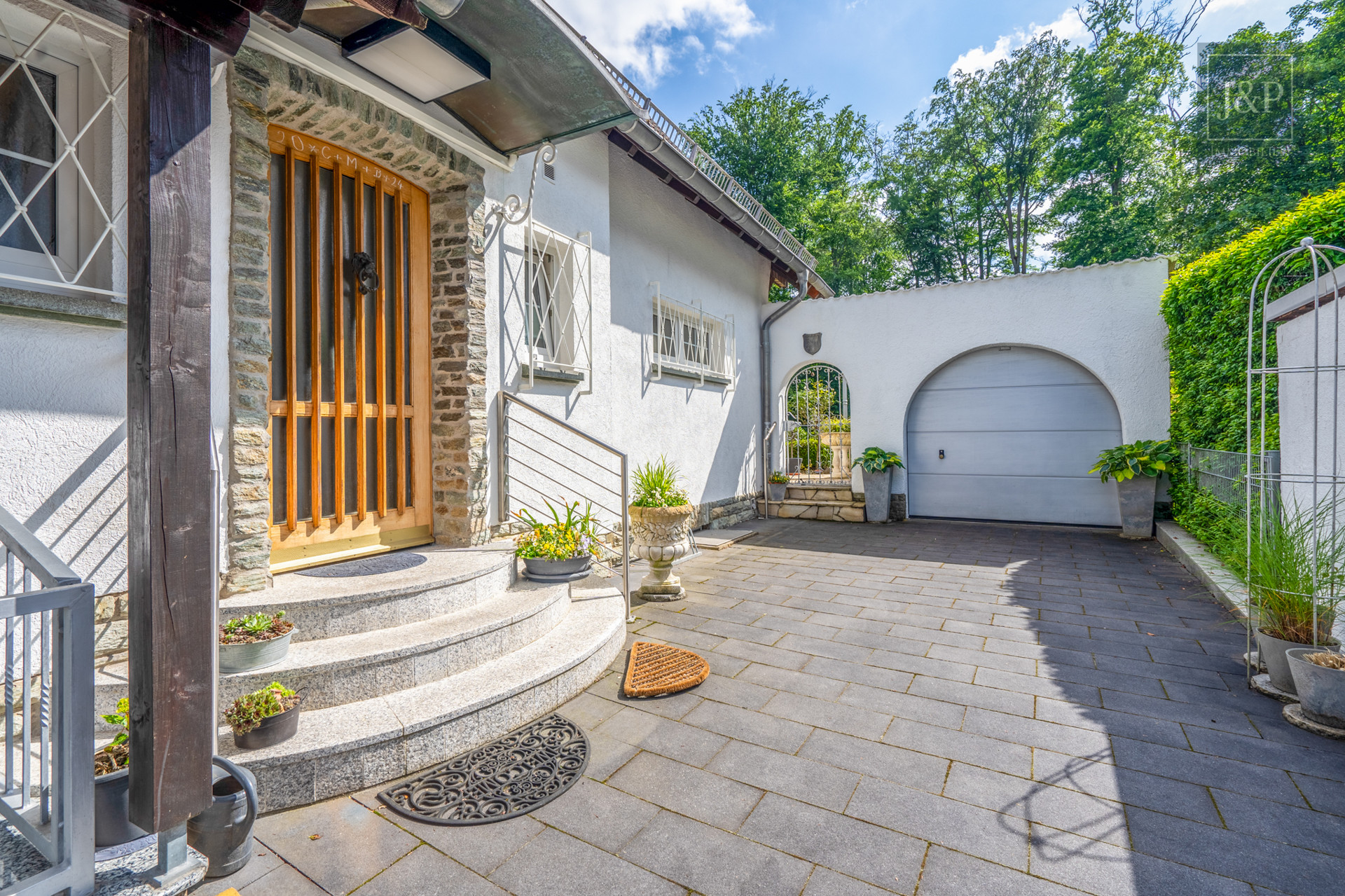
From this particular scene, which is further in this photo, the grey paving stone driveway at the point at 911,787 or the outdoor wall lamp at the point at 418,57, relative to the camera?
the outdoor wall lamp at the point at 418,57

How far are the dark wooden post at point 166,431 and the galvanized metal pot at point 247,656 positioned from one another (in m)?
0.65

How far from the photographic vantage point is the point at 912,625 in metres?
3.65

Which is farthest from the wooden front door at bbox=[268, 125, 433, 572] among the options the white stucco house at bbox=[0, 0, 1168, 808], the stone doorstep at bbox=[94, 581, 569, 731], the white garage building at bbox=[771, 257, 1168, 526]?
the white garage building at bbox=[771, 257, 1168, 526]

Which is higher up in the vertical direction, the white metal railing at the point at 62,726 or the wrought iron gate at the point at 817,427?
the wrought iron gate at the point at 817,427

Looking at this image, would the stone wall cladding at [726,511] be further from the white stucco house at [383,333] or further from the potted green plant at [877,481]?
the potted green plant at [877,481]

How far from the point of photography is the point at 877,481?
7633 millimetres

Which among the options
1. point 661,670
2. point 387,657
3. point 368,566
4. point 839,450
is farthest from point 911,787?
point 839,450

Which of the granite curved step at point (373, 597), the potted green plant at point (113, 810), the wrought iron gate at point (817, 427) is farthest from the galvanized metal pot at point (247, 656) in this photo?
the wrought iron gate at point (817, 427)

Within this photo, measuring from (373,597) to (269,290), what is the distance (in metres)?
1.46

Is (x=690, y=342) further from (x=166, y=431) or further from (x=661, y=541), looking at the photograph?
(x=166, y=431)

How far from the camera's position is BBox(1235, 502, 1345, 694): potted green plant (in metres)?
2.54

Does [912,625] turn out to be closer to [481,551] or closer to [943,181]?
[481,551]

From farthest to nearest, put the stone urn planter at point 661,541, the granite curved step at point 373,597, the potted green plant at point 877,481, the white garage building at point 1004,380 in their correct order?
1. the potted green plant at point 877,481
2. the white garage building at point 1004,380
3. the stone urn planter at point 661,541
4. the granite curved step at point 373,597

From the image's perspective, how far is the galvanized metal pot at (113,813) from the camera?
4.83ft
